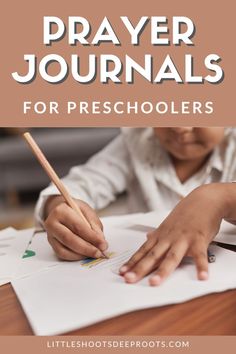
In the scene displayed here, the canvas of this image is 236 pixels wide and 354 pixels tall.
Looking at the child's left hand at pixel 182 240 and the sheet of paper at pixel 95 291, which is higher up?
the child's left hand at pixel 182 240

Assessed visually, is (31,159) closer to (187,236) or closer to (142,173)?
(142,173)

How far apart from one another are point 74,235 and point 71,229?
0.02m

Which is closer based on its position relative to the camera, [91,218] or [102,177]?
[91,218]

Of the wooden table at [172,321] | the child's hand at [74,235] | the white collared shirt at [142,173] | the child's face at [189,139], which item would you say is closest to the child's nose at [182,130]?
the child's face at [189,139]

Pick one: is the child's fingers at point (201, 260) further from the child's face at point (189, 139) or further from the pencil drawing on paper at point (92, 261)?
the child's face at point (189, 139)

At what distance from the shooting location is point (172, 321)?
28cm

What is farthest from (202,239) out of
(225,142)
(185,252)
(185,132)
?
(225,142)

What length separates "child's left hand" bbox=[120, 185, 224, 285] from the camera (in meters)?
0.35

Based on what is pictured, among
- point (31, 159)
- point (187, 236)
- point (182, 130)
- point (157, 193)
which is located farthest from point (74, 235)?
point (31, 159)

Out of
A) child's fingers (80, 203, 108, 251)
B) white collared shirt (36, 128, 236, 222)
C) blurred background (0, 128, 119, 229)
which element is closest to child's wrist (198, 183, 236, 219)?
child's fingers (80, 203, 108, 251)

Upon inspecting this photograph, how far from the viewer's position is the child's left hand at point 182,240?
0.35 meters
